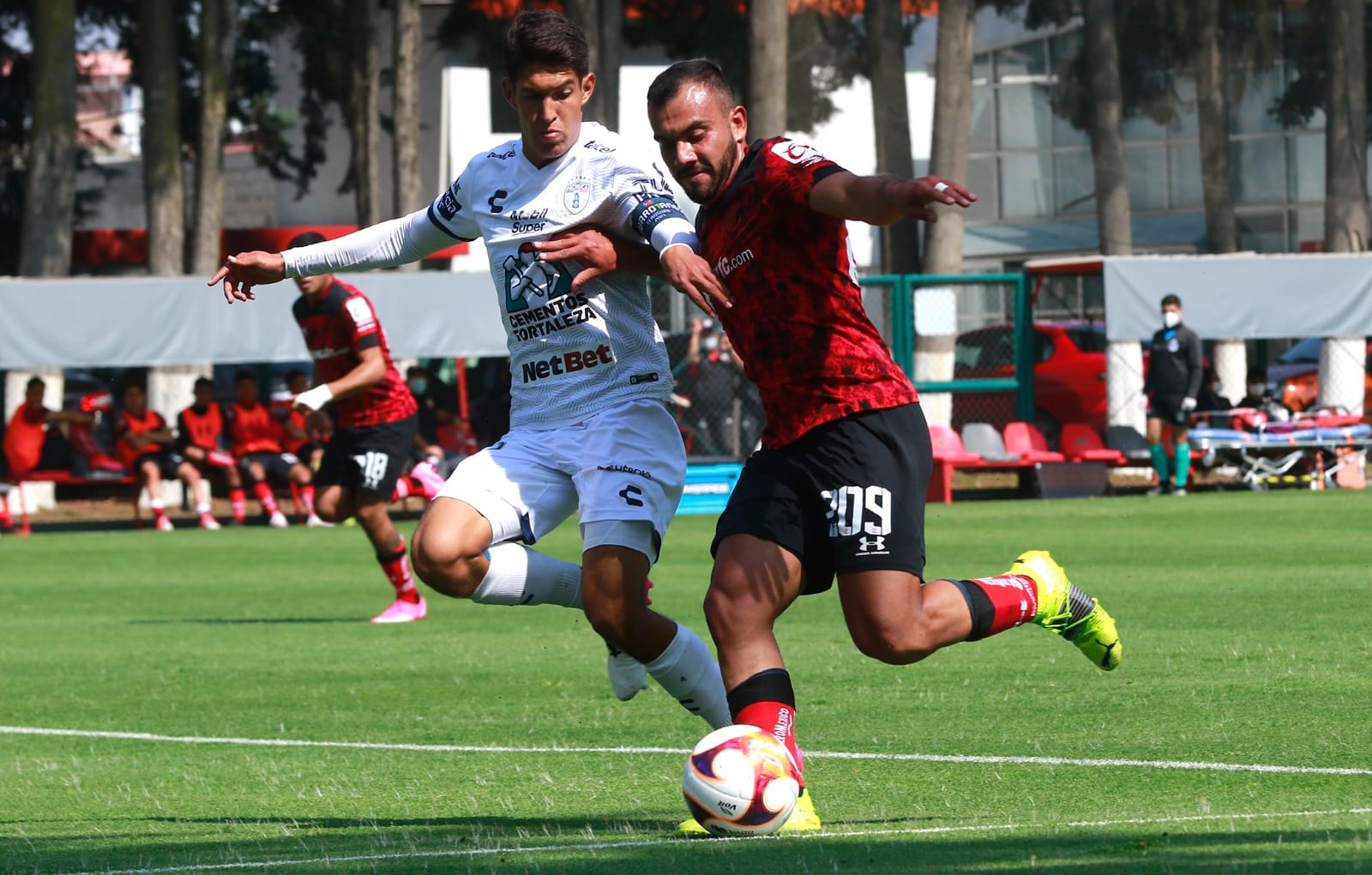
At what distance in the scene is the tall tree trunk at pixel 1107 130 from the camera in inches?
1298

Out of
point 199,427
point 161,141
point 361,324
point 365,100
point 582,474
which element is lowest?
point 199,427

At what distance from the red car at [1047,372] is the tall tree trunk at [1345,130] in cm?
583

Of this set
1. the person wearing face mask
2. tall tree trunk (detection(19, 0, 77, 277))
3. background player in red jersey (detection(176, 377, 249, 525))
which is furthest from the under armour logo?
tall tree trunk (detection(19, 0, 77, 277))

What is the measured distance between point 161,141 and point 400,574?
2005cm

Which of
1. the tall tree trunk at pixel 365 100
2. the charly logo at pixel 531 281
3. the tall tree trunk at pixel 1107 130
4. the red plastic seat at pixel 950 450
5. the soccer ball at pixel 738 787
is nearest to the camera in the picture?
the soccer ball at pixel 738 787

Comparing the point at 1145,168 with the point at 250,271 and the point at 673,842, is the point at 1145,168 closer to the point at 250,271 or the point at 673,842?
the point at 250,271

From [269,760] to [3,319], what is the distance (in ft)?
57.3

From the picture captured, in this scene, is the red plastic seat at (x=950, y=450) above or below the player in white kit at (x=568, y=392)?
below

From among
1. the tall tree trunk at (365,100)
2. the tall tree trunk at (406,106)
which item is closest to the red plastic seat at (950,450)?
the tall tree trunk at (406,106)

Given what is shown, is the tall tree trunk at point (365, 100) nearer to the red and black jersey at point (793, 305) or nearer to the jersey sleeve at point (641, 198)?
the jersey sleeve at point (641, 198)

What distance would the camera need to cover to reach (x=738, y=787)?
5.45 metres

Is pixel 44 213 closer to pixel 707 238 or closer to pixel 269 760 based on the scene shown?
pixel 269 760

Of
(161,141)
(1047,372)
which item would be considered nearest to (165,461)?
(161,141)

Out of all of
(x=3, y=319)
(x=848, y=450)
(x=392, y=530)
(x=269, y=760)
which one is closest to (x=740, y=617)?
(x=848, y=450)
